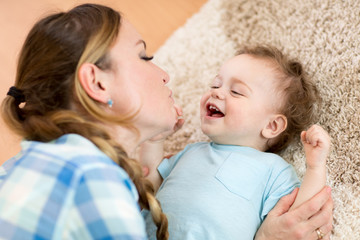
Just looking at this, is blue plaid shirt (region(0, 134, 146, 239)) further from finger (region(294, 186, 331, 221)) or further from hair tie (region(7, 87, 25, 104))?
finger (region(294, 186, 331, 221))

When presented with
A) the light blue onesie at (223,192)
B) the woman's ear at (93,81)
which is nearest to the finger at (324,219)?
the light blue onesie at (223,192)

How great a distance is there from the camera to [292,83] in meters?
1.23

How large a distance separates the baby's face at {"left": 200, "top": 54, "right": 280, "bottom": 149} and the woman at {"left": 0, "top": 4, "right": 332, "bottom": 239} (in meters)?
0.20

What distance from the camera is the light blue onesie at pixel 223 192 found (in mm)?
1041

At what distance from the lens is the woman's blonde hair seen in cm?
88

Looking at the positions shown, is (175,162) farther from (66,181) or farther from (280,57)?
(66,181)

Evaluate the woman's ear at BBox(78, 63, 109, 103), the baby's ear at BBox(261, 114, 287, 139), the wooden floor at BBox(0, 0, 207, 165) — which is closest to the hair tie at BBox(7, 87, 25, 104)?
the woman's ear at BBox(78, 63, 109, 103)

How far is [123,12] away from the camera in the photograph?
1.96 metres

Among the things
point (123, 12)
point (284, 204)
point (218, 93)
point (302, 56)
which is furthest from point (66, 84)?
point (123, 12)

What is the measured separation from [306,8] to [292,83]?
313 millimetres

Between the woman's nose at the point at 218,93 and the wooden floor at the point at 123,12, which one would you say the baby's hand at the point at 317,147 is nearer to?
the woman's nose at the point at 218,93

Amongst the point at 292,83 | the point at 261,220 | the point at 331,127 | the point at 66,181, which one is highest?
the point at 66,181

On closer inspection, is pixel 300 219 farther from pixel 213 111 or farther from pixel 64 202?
pixel 64 202

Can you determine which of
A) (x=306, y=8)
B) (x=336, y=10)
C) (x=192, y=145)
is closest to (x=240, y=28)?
(x=306, y=8)
